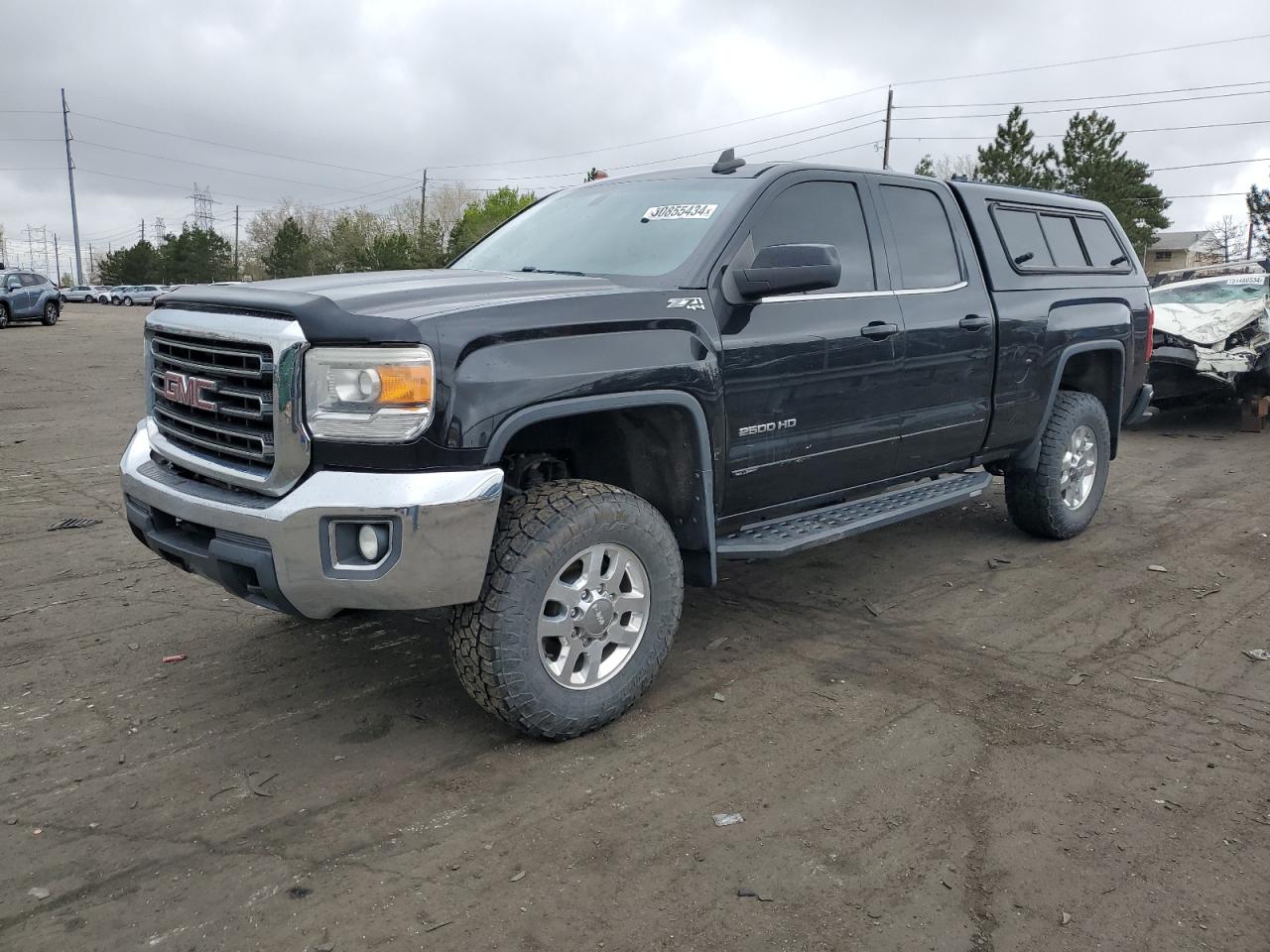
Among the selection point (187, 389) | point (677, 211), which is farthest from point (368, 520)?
point (677, 211)

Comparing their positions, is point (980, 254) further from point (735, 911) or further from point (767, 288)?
point (735, 911)

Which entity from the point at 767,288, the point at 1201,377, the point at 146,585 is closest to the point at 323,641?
the point at 146,585

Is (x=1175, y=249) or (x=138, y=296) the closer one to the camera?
(x=138, y=296)

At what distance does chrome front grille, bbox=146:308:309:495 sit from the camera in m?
3.11

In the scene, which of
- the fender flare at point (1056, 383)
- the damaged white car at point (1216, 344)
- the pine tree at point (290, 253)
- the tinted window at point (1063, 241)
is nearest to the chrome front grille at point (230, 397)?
the fender flare at point (1056, 383)

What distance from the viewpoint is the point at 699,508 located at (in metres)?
3.86

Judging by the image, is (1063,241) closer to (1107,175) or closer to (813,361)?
(813,361)

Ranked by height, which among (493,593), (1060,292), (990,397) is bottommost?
(493,593)

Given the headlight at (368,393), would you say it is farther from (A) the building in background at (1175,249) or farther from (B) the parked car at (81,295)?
(A) the building in background at (1175,249)

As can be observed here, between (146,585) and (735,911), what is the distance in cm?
382

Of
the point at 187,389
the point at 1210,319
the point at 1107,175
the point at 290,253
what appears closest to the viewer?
the point at 187,389

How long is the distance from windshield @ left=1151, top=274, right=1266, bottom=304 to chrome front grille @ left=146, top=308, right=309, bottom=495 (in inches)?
398

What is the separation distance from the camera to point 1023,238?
572 centimetres

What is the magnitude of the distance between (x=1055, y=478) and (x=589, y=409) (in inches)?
144
